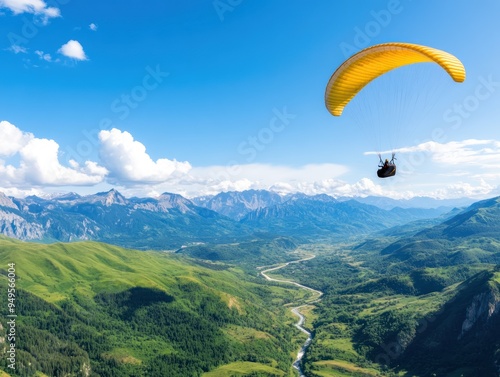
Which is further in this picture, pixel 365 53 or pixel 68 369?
pixel 68 369

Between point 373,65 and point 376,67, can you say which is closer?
point 373,65

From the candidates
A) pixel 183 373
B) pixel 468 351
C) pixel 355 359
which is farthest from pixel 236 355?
pixel 468 351

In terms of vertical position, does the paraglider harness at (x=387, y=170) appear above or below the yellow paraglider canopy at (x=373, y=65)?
below

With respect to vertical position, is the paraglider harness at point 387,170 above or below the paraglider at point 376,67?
below

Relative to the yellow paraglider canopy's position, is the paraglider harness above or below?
below

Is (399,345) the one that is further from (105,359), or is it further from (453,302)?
(105,359)
